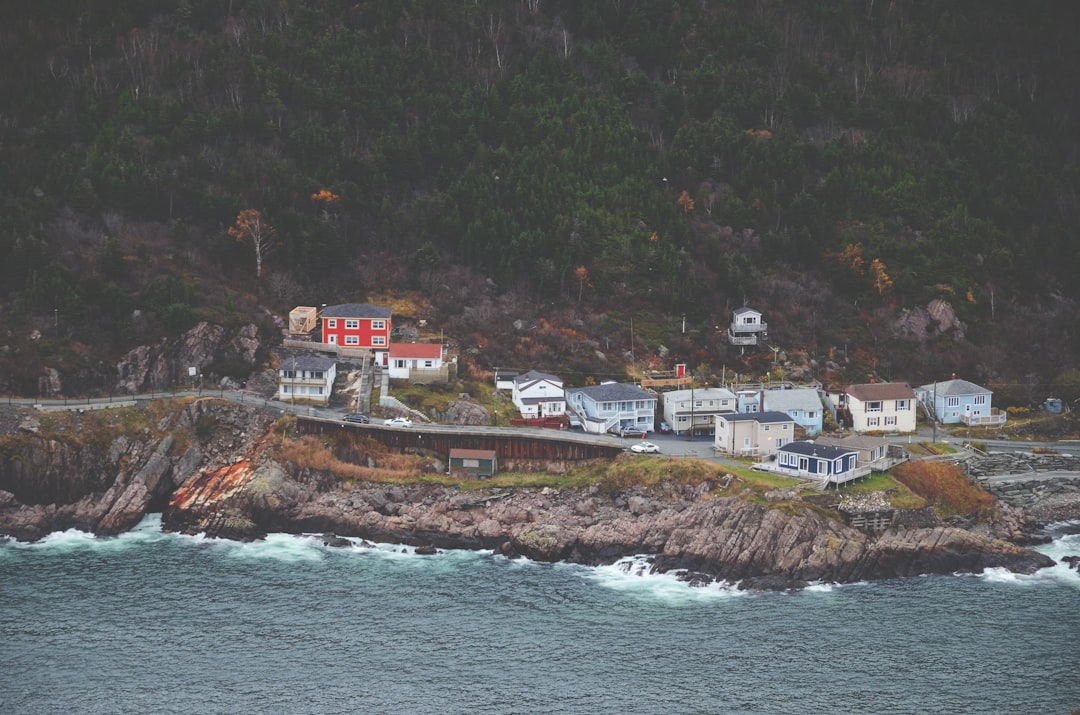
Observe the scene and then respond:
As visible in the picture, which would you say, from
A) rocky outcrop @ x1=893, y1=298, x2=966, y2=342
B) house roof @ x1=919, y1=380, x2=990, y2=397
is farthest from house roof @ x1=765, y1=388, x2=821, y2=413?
rocky outcrop @ x1=893, y1=298, x2=966, y2=342

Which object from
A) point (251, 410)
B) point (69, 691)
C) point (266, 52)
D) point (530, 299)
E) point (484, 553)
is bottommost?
point (69, 691)

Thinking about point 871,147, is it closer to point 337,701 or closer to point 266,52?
point 266,52

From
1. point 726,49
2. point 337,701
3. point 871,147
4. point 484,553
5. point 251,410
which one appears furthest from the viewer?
point 726,49

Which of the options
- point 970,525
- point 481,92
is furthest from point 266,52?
point 970,525

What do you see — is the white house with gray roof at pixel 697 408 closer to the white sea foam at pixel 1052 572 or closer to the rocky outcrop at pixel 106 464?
the white sea foam at pixel 1052 572

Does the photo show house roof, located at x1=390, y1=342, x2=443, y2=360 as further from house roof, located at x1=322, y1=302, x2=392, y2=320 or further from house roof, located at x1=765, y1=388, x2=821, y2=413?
house roof, located at x1=765, y1=388, x2=821, y2=413

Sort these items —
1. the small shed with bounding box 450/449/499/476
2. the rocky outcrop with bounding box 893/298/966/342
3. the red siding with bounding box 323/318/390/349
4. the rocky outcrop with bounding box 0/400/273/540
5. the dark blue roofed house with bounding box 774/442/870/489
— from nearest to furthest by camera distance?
the dark blue roofed house with bounding box 774/442/870/489
the rocky outcrop with bounding box 0/400/273/540
the small shed with bounding box 450/449/499/476
the red siding with bounding box 323/318/390/349
the rocky outcrop with bounding box 893/298/966/342

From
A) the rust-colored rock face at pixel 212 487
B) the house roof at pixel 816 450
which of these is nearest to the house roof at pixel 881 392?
the house roof at pixel 816 450
